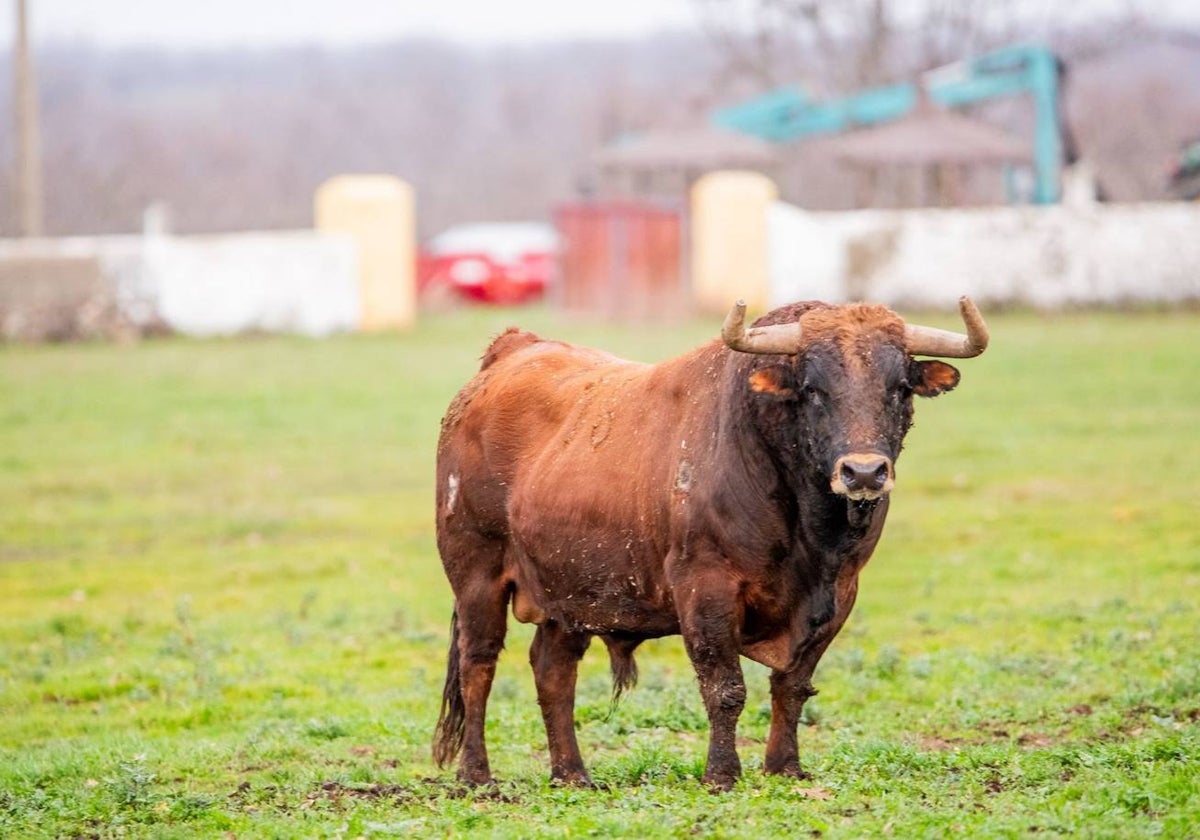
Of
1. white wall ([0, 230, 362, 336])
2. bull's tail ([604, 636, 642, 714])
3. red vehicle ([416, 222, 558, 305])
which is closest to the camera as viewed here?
bull's tail ([604, 636, 642, 714])

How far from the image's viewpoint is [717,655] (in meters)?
7.01

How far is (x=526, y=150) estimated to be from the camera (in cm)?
8844

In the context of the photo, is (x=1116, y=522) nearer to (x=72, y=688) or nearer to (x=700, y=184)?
(x=72, y=688)

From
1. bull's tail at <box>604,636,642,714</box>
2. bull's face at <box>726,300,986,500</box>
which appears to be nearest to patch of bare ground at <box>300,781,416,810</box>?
bull's tail at <box>604,636,642,714</box>

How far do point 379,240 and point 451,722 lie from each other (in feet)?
80.2

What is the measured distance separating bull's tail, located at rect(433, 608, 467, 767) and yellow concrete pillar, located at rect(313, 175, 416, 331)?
77.9 feet

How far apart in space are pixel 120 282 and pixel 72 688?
1997 cm

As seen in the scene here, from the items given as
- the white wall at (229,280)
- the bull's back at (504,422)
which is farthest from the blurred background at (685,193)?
the bull's back at (504,422)

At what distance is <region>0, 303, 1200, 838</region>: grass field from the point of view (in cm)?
698

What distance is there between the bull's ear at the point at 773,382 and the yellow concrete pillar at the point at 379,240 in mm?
25138

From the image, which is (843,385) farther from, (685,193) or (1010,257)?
(685,193)

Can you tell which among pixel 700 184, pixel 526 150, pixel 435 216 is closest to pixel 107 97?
pixel 526 150

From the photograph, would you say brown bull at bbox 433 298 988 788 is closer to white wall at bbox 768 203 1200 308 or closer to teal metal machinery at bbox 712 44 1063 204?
white wall at bbox 768 203 1200 308

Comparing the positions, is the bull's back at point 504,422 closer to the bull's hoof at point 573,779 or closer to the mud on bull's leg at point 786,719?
the bull's hoof at point 573,779
